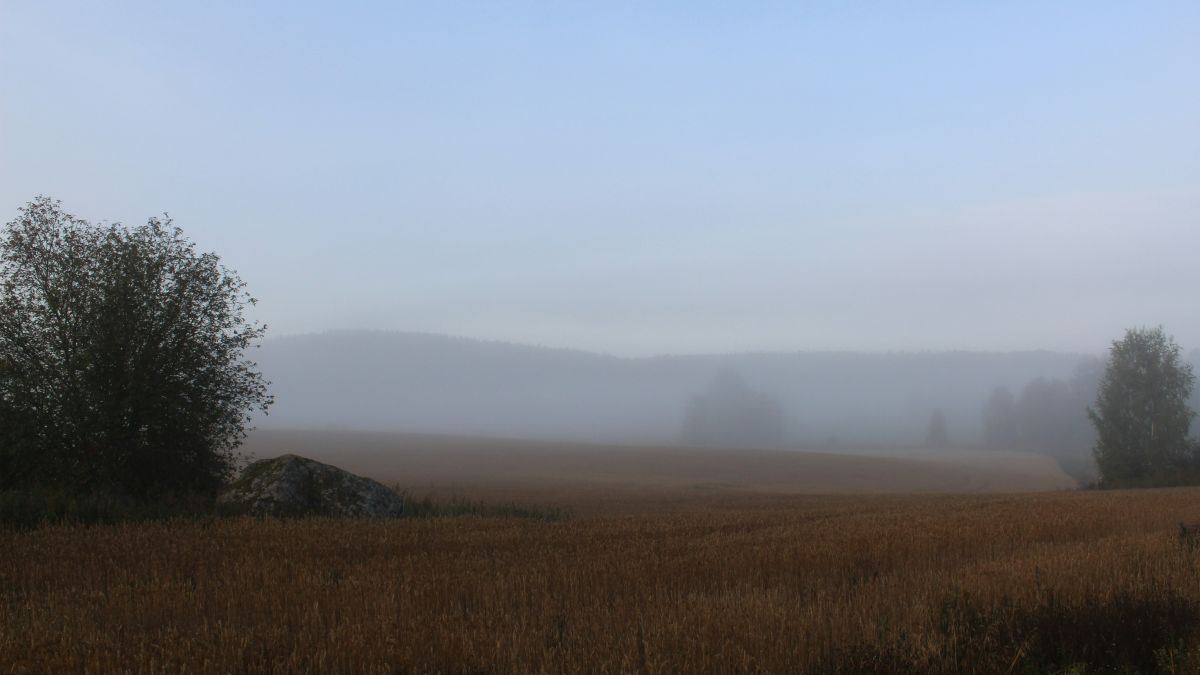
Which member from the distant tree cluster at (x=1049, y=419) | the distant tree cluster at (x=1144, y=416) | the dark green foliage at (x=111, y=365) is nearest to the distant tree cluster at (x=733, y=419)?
the distant tree cluster at (x=1049, y=419)

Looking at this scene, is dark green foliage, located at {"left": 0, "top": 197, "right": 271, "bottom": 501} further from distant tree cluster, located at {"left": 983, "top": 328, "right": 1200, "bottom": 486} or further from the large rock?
distant tree cluster, located at {"left": 983, "top": 328, "right": 1200, "bottom": 486}

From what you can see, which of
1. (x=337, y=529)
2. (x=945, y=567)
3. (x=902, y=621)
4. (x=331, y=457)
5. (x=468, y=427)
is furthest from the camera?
(x=468, y=427)

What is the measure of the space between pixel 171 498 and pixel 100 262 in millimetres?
7032

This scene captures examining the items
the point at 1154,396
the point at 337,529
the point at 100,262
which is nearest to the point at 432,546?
the point at 337,529

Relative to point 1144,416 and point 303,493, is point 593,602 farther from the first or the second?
point 1144,416

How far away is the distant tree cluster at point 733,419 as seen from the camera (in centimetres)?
13962

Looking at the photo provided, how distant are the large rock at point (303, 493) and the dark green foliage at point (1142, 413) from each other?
5051 cm

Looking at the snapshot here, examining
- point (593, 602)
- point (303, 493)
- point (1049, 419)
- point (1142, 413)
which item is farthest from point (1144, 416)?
point (1049, 419)

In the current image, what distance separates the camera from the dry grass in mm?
5562

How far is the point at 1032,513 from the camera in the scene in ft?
56.2

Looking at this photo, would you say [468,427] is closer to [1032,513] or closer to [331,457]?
[331,457]

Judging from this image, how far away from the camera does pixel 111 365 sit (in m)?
19.4

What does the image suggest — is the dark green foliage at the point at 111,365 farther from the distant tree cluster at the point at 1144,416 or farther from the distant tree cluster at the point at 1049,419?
the distant tree cluster at the point at 1049,419

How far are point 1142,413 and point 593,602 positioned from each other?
60789 millimetres
